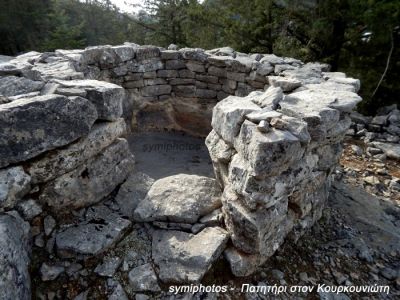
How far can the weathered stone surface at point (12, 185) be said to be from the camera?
2309 millimetres

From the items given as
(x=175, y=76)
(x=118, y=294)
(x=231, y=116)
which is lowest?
(x=118, y=294)

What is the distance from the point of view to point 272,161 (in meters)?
2.36

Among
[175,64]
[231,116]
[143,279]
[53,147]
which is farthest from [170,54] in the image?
[143,279]

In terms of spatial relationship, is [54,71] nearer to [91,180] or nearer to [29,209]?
[91,180]

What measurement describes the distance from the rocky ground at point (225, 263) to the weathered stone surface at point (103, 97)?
829 millimetres

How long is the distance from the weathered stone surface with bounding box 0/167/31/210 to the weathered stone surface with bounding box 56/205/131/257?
1.60 feet

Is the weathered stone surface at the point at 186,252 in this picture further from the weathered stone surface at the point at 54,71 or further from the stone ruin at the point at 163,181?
the weathered stone surface at the point at 54,71

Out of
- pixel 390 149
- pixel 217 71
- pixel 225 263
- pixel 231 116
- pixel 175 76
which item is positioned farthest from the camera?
pixel 175 76

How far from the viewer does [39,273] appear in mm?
2486

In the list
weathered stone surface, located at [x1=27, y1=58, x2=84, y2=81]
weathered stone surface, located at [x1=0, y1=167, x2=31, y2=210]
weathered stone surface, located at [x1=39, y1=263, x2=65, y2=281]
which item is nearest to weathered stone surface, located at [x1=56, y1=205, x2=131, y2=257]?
weathered stone surface, located at [x1=39, y1=263, x2=65, y2=281]

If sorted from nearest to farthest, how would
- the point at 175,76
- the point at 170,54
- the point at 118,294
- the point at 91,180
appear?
the point at 118,294, the point at 91,180, the point at 170,54, the point at 175,76

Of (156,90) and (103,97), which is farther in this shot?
(156,90)

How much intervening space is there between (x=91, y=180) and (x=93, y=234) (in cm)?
50

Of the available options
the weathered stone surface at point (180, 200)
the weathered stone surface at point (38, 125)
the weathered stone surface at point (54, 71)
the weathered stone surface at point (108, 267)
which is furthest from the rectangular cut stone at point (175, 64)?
the weathered stone surface at point (108, 267)
